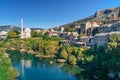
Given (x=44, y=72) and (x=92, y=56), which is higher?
(x=92, y=56)

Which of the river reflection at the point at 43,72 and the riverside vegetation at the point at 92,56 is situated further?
the river reflection at the point at 43,72

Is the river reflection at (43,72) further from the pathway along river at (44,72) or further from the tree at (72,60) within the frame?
the tree at (72,60)

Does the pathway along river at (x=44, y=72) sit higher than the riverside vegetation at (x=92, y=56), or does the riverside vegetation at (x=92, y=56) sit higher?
the riverside vegetation at (x=92, y=56)

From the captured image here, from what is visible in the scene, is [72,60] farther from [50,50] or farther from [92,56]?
[50,50]

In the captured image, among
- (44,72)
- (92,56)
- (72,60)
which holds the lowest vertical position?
(44,72)

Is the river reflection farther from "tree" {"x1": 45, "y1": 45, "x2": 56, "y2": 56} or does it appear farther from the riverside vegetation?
"tree" {"x1": 45, "y1": 45, "x2": 56, "y2": 56}

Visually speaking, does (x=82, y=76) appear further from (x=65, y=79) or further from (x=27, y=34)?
(x=27, y=34)

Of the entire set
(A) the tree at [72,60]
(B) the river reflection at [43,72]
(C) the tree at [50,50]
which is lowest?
(B) the river reflection at [43,72]

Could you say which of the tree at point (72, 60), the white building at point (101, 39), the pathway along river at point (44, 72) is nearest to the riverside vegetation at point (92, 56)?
the tree at point (72, 60)

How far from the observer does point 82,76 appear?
23.0 meters

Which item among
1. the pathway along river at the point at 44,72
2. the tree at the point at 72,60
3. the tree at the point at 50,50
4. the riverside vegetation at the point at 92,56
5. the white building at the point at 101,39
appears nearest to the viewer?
the riverside vegetation at the point at 92,56

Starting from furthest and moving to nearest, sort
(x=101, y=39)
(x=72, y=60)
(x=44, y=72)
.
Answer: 1. (x=101, y=39)
2. (x=72, y=60)
3. (x=44, y=72)

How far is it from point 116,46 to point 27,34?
40.4 meters

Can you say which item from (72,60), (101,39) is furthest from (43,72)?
(101,39)
